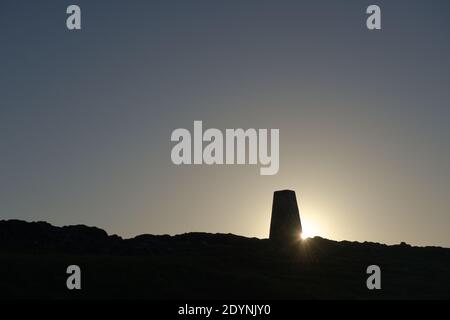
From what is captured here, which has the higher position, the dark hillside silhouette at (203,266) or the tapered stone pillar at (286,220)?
the tapered stone pillar at (286,220)

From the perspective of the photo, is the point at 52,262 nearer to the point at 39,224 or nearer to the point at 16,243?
the point at 16,243

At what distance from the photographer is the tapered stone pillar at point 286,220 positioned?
36594mm

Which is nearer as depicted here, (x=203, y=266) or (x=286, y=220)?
(x=203, y=266)

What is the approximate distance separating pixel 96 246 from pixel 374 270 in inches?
583

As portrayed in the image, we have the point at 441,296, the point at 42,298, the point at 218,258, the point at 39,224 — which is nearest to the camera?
the point at 42,298

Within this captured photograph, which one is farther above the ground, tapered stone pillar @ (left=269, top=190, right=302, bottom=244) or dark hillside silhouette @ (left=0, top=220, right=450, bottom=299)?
tapered stone pillar @ (left=269, top=190, right=302, bottom=244)

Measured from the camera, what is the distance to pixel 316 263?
3406 centimetres

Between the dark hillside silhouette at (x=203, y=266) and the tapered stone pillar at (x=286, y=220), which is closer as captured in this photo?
the dark hillside silhouette at (x=203, y=266)

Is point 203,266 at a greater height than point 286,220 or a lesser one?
lesser

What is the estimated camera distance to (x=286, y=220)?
36656 millimetres

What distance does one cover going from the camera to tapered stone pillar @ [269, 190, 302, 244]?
36.6 meters
